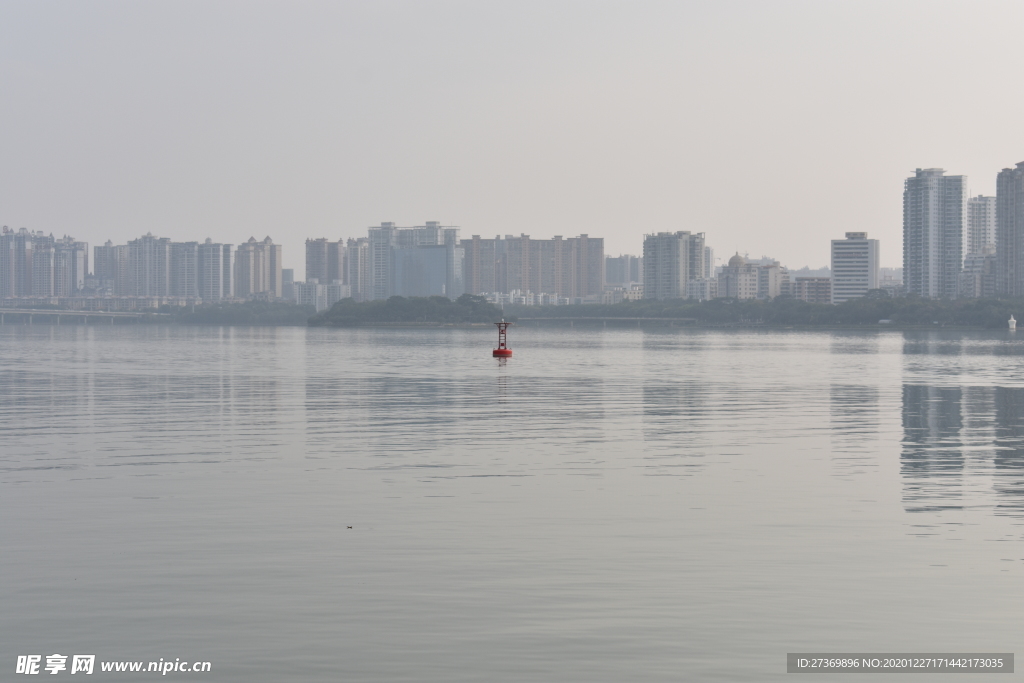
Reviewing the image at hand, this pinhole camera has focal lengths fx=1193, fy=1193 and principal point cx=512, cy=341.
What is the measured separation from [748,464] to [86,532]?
12.8 m

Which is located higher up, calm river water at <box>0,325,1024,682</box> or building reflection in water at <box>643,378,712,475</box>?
calm river water at <box>0,325,1024,682</box>

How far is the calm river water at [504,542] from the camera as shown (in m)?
10.6

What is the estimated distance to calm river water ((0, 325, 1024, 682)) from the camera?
10.6 metres

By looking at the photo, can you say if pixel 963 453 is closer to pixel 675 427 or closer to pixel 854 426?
pixel 854 426

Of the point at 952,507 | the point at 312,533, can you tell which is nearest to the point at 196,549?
the point at 312,533

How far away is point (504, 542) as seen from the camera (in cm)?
1505

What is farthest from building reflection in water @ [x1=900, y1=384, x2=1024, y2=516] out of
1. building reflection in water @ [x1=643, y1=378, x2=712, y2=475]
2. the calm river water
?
building reflection in water @ [x1=643, y1=378, x2=712, y2=475]

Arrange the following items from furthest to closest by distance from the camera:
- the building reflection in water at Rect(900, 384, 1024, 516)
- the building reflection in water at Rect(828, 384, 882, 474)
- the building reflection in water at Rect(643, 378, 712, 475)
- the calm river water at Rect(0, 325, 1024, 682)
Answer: the building reflection in water at Rect(828, 384, 882, 474) < the building reflection in water at Rect(643, 378, 712, 475) < the building reflection in water at Rect(900, 384, 1024, 516) < the calm river water at Rect(0, 325, 1024, 682)

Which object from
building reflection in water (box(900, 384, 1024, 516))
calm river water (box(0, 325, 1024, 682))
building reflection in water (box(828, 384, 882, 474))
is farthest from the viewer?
building reflection in water (box(828, 384, 882, 474))

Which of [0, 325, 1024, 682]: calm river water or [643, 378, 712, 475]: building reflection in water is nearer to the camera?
[0, 325, 1024, 682]: calm river water

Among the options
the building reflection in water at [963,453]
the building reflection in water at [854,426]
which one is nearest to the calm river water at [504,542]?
the building reflection in water at [963,453]

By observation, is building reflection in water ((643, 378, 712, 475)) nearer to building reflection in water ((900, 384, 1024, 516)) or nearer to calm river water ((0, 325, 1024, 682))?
calm river water ((0, 325, 1024, 682))

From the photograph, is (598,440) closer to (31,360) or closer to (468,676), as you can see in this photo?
(468,676)

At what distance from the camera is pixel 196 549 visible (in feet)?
47.5
